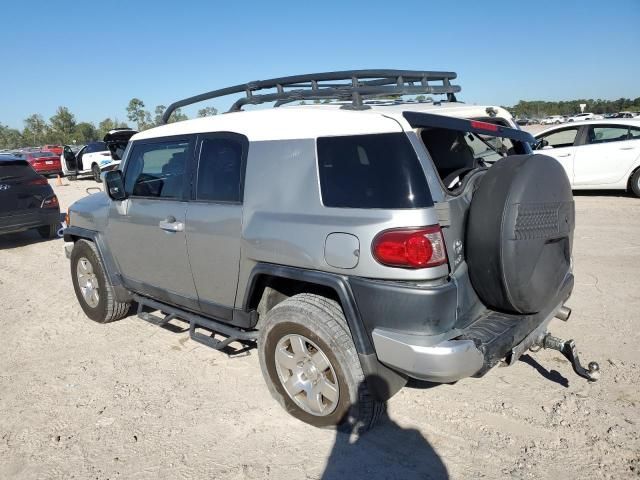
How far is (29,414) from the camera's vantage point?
3.24m

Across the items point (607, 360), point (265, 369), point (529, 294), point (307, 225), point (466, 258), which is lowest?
point (607, 360)

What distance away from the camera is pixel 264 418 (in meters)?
3.06

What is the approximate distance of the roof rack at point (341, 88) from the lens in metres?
3.03

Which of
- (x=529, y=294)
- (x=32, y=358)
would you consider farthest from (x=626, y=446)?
(x=32, y=358)

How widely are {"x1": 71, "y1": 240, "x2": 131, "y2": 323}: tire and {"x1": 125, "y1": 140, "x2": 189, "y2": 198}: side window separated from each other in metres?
0.89

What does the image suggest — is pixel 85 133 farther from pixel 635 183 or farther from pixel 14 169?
pixel 635 183

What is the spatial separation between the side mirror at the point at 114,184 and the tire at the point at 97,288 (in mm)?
701

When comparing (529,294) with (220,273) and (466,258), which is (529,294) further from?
Answer: (220,273)

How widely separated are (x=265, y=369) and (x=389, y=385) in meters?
0.87

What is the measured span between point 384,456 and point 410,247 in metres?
1.21

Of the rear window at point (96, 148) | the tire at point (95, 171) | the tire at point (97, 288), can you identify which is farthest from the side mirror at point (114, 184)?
the rear window at point (96, 148)

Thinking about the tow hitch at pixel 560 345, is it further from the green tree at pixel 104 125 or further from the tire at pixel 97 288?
the green tree at pixel 104 125

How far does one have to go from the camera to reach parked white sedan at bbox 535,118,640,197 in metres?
9.27

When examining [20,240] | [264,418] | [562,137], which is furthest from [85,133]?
[264,418]
